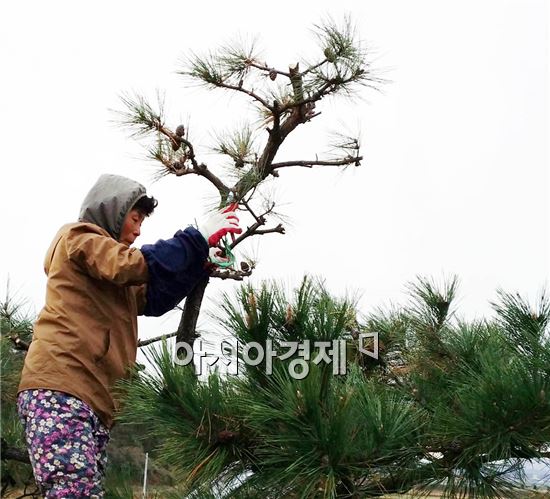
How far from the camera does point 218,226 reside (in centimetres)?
162

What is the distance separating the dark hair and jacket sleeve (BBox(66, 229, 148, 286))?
0.52ft

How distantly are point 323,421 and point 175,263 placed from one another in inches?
18.9

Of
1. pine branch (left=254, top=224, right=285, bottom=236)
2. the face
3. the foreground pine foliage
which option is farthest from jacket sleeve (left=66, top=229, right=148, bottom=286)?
pine branch (left=254, top=224, right=285, bottom=236)

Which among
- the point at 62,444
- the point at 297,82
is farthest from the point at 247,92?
the point at 62,444

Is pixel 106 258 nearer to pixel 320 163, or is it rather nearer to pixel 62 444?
pixel 62 444

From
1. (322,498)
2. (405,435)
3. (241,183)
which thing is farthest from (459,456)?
(241,183)

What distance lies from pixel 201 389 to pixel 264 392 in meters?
0.11

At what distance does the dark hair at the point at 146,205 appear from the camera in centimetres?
175

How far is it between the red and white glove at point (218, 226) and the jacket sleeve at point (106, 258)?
0.14 m

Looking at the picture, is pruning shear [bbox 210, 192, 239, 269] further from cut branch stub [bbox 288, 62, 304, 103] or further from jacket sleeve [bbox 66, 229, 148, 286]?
cut branch stub [bbox 288, 62, 304, 103]

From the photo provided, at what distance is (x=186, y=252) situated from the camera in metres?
1.60

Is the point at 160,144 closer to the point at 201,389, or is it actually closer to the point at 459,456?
the point at 201,389

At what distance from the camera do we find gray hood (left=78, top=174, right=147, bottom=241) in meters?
1.69

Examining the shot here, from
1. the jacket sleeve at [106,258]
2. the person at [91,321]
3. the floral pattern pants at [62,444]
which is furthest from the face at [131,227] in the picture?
the floral pattern pants at [62,444]
